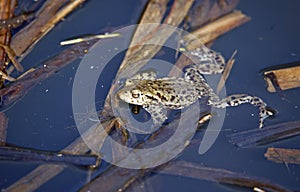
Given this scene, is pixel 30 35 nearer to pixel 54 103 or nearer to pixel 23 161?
pixel 54 103

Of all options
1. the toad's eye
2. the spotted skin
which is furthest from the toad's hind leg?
the toad's eye

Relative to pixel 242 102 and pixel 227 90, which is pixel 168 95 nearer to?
pixel 227 90

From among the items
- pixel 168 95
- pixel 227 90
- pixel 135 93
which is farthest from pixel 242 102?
pixel 135 93

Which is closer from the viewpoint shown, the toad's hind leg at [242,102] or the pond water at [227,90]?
the pond water at [227,90]

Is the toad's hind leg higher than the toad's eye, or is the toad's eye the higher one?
the toad's eye

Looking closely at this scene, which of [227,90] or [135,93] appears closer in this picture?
[135,93]

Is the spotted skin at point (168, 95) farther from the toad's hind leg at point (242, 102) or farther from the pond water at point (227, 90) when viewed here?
the pond water at point (227, 90)

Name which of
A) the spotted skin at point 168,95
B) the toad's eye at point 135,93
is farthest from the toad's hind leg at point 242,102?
the toad's eye at point 135,93

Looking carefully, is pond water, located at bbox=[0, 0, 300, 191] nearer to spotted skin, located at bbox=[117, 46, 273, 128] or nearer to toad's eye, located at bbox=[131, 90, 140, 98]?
spotted skin, located at bbox=[117, 46, 273, 128]

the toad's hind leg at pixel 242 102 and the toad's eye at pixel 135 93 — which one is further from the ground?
the toad's eye at pixel 135 93
